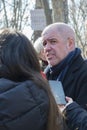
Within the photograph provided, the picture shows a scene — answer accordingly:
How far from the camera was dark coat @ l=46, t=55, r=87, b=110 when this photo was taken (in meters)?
2.93

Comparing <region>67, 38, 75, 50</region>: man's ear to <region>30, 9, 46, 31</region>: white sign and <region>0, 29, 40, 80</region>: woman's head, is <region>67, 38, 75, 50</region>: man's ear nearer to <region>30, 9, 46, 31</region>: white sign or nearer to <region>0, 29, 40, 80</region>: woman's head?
<region>0, 29, 40, 80</region>: woman's head

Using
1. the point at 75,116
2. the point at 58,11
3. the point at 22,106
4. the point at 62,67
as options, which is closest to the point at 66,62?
the point at 62,67

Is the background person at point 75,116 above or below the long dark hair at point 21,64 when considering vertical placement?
below

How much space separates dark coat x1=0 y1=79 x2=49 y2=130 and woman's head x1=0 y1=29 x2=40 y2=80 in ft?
0.23

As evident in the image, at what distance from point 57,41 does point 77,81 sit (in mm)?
565

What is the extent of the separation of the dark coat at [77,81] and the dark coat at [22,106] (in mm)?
662

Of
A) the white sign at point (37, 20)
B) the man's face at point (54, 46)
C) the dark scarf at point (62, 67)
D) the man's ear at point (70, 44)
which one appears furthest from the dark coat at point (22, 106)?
the white sign at point (37, 20)

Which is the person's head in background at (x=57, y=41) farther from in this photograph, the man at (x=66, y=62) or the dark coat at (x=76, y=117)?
the dark coat at (x=76, y=117)

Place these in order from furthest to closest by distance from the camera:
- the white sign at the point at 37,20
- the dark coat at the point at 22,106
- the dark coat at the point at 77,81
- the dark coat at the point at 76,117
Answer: the white sign at the point at 37,20
the dark coat at the point at 77,81
the dark coat at the point at 76,117
the dark coat at the point at 22,106

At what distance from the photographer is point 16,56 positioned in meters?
2.33

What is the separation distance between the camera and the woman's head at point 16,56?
2.31 m

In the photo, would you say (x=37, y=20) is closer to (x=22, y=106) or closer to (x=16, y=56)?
(x=16, y=56)

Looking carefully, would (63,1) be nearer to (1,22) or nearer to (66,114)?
(66,114)

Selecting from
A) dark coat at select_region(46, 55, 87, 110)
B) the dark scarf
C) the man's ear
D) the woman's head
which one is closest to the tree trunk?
the man's ear
